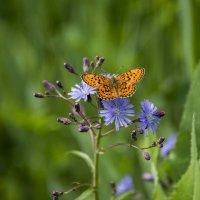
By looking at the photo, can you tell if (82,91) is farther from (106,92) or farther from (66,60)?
(66,60)

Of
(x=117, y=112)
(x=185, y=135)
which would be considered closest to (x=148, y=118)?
(x=117, y=112)

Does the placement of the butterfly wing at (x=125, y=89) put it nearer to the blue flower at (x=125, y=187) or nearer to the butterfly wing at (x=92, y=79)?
the butterfly wing at (x=92, y=79)

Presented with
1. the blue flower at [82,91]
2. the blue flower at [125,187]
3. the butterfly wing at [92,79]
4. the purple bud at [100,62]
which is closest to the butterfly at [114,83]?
the butterfly wing at [92,79]

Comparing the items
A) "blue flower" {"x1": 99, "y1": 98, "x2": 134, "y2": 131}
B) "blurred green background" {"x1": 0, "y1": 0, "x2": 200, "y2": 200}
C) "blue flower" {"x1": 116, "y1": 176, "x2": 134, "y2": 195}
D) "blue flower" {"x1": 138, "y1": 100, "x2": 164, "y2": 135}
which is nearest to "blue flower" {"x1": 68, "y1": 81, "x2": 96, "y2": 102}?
"blue flower" {"x1": 99, "y1": 98, "x2": 134, "y2": 131}

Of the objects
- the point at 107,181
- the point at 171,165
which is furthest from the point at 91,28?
the point at 171,165

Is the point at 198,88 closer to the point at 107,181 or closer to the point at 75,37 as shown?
the point at 107,181
